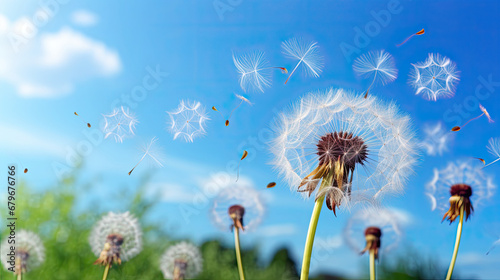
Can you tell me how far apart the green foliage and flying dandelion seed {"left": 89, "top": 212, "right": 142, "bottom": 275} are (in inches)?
12.4

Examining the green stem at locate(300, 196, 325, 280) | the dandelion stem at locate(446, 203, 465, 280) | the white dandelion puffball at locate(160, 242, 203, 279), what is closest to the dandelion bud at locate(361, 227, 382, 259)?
the dandelion stem at locate(446, 203, 465, 280)

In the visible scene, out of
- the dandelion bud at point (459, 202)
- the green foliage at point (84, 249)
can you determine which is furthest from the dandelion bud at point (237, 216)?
the dandelion bud at point (459, 202)

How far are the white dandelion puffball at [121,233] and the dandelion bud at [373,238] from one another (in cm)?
224

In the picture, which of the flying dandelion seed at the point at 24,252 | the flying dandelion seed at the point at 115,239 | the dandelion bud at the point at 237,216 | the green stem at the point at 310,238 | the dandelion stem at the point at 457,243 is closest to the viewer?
the green stem at the point at 310,238

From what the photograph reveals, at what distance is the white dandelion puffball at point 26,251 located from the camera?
412 centimetres

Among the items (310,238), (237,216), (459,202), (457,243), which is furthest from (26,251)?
(459,202)

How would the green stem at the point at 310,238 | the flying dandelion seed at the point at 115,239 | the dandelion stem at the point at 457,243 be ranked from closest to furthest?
the green stem at the point at 310,238
the dandelion stem at the point at 457,243
the flying dandelion seed at the point at 115,239

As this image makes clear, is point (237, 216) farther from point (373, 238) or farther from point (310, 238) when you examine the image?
point (373, 238)

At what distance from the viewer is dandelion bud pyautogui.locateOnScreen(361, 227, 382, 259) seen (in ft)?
11.9

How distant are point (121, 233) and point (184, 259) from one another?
0.69 meters

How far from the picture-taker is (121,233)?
13.1 feet

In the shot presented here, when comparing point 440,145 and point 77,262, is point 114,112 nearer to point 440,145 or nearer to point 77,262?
point 77,262

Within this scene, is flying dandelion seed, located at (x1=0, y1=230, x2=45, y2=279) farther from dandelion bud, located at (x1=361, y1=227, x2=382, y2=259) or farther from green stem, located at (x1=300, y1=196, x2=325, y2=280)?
dandelion bud, located at (x1=361, y1=227, x2=382, y2=259)

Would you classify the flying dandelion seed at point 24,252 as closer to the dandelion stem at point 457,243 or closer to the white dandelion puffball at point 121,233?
the white dandelion puffball at point 121,233
